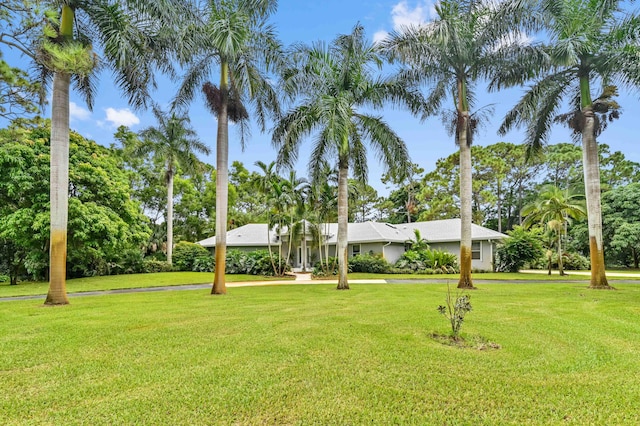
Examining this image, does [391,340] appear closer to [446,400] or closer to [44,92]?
[446,400]

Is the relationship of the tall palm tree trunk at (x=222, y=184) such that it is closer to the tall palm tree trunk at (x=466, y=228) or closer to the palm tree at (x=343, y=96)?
the palm tree at (x=343, y=96)

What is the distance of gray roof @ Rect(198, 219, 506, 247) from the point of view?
25.3 meters

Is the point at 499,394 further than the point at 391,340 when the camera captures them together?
No

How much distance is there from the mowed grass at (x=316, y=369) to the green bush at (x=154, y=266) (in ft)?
60.3

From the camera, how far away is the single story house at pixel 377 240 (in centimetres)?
2509

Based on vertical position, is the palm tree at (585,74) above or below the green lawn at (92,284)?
above

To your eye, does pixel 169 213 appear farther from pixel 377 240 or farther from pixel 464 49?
pixel 464 49

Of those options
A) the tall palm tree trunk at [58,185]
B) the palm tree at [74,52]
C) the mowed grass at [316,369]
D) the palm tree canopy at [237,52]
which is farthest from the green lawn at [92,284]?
the palm tree canopy at [237,52]

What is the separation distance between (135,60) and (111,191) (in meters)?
10.8

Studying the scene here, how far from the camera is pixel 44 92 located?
1150 cm

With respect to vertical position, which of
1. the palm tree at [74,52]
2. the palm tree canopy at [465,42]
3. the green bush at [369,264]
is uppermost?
the palm tree canopy at [465,42]

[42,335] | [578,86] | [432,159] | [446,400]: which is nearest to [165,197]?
[432,159]

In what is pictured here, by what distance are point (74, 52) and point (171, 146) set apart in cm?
1859

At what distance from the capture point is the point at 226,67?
13.4m
